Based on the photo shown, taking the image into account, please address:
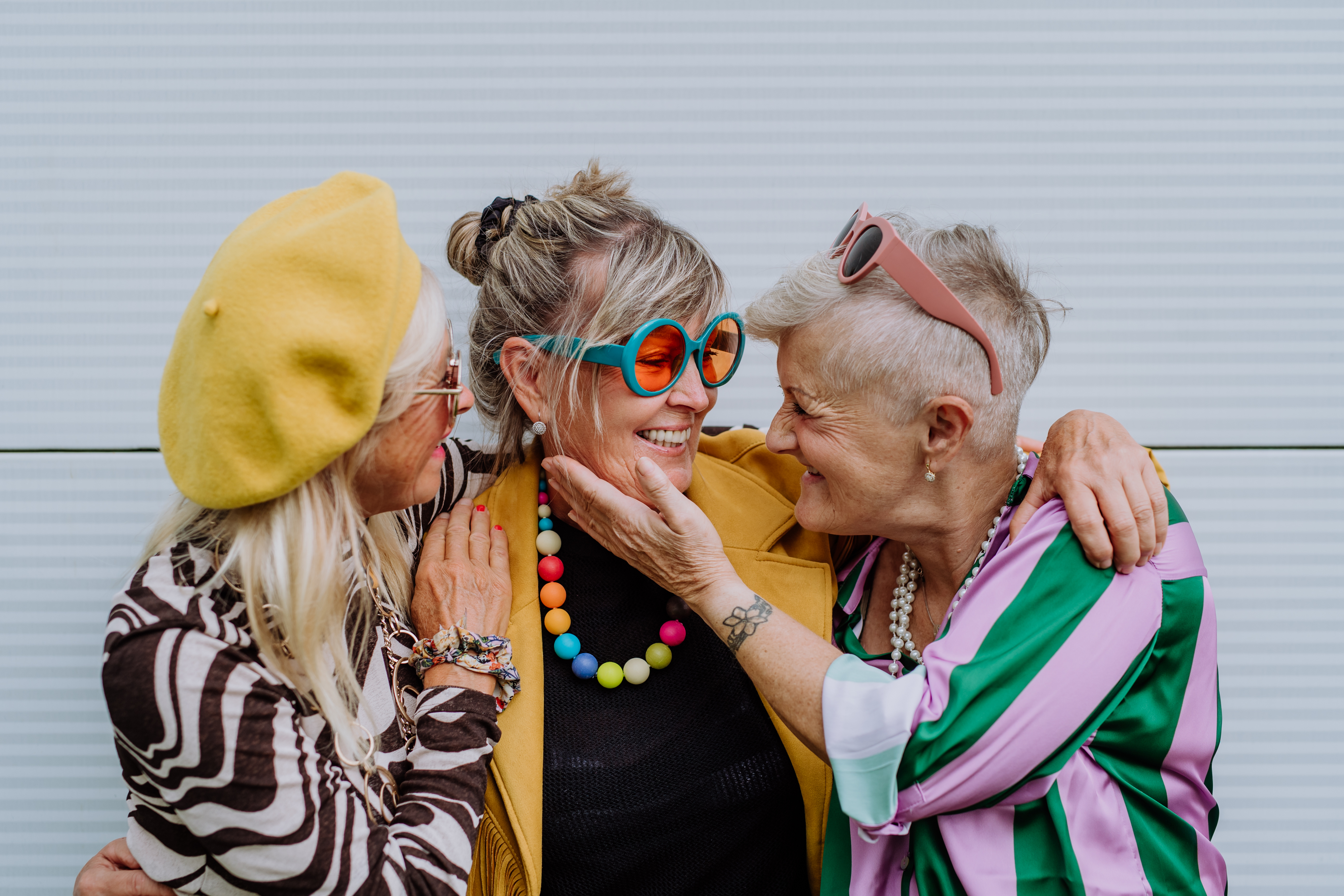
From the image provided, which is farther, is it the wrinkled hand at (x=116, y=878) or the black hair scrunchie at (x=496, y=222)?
the black hair scrunchie at (x=496, y=222)

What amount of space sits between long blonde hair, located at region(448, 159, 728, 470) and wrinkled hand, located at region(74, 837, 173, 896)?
1242mm

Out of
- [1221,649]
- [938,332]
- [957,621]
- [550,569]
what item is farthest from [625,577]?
[1221,649]

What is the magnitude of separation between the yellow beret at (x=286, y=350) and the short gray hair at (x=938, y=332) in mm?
920

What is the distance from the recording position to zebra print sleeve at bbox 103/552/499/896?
126 centimetres

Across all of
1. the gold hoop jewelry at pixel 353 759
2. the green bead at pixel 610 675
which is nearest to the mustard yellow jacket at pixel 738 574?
the green bead at pixel 610 675

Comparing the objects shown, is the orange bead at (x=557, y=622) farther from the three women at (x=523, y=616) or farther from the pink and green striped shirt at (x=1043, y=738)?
the pink and green striped shirt at (x=1043, y=738)

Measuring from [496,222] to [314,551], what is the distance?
105cm

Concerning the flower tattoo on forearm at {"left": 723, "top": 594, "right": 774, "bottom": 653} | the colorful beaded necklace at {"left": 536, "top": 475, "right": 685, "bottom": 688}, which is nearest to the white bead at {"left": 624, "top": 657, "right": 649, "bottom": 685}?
the colorful beaded necklace at {"left": 536, "top": 475, "right": 685, "bottom": 688}

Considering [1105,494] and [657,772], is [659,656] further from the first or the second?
[1105,494]

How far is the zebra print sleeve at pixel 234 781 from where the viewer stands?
49.5 inches

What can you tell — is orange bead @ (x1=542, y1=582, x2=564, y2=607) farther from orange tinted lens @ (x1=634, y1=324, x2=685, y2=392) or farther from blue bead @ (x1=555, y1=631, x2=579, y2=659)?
orange tinted lens @ (x1=634, y1=324, x2=685, y2=392)

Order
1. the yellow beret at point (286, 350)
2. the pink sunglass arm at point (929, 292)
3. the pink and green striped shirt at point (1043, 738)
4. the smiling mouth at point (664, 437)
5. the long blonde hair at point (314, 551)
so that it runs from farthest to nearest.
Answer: the smiling mouth at point (664, 437)
the pink sunglass arm at point (929, 292)
the pink and green striped shirt at point (1043, 738)
the long blonde hair at point (314, 551)
the yellow beret at point (286, 350)

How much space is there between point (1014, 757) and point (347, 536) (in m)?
1.32

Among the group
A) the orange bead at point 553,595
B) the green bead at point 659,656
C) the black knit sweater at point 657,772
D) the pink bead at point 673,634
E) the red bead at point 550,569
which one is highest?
the red bead at point 550,569
